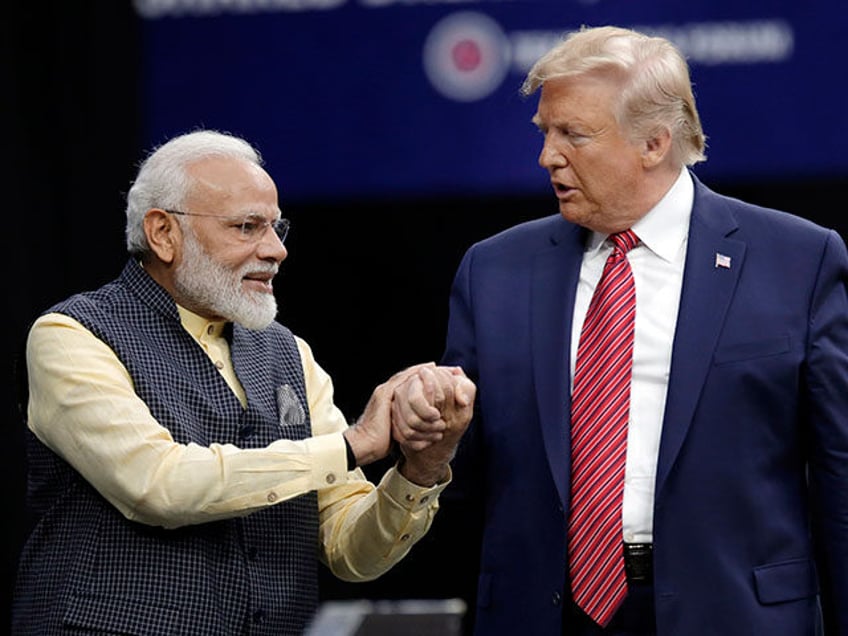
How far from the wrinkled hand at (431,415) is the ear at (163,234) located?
1.63 feet

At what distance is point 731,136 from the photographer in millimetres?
4535

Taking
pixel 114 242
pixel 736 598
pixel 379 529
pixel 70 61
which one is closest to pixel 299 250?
pixel 114 242

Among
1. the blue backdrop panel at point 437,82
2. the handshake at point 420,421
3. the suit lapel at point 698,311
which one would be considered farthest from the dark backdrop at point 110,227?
the handshake at point 420,421

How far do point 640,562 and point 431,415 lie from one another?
0.46 metres

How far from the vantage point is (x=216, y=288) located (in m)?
3.13

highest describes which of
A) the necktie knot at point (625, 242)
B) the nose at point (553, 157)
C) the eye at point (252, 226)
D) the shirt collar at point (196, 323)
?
the nose at point (553, 157)

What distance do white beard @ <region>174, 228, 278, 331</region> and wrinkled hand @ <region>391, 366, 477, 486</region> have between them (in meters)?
0.32

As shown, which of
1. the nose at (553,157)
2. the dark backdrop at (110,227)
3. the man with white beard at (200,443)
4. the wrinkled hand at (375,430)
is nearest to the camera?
the man with white beard at (200,443)

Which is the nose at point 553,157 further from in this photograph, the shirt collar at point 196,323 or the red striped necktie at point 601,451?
the shirt collar at point 196,323

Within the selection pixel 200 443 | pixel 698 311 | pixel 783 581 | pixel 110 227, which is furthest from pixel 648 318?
pixel 110 227

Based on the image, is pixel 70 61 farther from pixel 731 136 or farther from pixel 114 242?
pixel 731 136

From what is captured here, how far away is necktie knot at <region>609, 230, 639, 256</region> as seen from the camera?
3135 millimetres

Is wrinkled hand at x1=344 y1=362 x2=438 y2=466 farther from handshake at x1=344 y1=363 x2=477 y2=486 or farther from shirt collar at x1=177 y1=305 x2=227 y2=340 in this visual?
shirt collar at x1=177 y1=305 x2=227 y2=340

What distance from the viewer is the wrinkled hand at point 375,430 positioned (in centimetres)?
304
